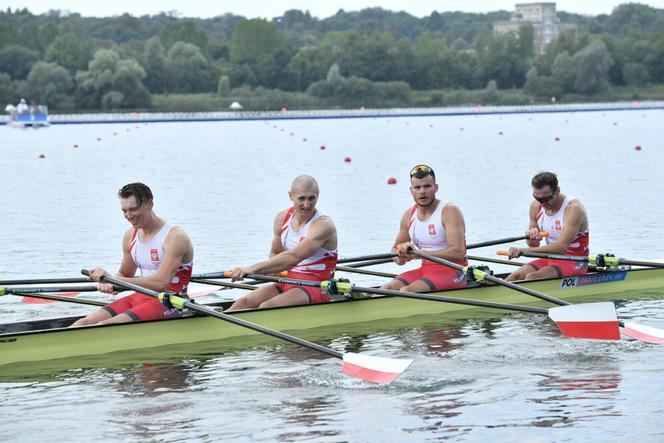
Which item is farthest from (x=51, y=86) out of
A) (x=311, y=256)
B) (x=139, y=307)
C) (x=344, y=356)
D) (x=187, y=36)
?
(x=344, y=356)

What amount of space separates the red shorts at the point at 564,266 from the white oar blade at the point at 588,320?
7.50 ft

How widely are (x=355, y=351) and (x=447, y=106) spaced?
446ft

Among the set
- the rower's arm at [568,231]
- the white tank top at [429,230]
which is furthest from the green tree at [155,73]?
the white tank top at [429,230]

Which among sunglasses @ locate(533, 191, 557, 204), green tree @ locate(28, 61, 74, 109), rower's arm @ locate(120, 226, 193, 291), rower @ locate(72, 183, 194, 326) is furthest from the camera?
green tree @ locate(28, 61, 74, 109)

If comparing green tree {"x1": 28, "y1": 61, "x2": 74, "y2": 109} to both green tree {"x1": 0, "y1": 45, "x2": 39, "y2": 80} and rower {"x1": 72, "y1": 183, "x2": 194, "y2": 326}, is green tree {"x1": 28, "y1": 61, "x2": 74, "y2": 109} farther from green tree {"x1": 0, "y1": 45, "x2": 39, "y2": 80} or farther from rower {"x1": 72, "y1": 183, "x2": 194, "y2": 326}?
rower {"x1": 72, "y1": 183, "x2": 194, "y2": 326}

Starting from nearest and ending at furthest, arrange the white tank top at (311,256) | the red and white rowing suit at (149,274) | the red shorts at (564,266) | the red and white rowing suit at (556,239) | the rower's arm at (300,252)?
the red and white rowing suit at (149,274), the rower's arm at (300,252), the white tank top at (311,256), the red and white rowing suit at (556,239), the red shorts at (564,266)

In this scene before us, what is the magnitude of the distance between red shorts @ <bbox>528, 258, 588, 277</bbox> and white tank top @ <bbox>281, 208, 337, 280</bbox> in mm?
3097

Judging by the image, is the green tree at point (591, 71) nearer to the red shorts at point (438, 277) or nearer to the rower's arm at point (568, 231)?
the rower's arm at point (568, 231)

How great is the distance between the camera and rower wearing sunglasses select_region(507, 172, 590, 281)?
1465 centimetres

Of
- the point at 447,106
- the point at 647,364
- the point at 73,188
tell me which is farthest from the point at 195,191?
the point at 447,106

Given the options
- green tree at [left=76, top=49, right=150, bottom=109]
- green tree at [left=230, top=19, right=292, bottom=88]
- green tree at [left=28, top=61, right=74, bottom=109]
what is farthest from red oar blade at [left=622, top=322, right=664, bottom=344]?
green tree at [left=230, top=19, right=292, bottom=88]

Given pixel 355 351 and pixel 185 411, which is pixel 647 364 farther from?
pixel 185 411

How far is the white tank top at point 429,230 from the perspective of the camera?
13.9m

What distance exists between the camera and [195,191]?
36.6m
